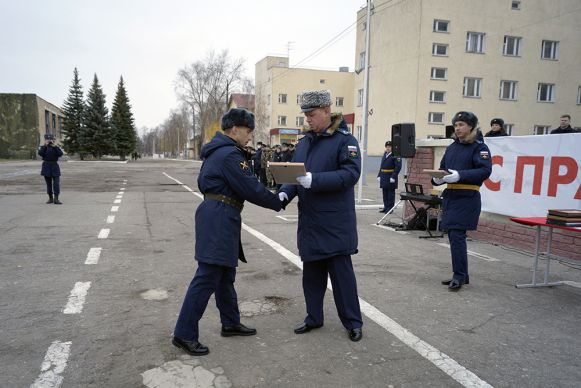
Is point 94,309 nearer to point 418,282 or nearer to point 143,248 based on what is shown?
point 143,248

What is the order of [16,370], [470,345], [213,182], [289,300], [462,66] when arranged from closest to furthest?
[16,370] < [213,182] < [470,345] < [289,300] < [462,66]

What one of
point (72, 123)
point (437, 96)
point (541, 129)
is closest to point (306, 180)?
point (437, 96)

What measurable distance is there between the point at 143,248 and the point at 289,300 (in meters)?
3.38

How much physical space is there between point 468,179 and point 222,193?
3088 mm

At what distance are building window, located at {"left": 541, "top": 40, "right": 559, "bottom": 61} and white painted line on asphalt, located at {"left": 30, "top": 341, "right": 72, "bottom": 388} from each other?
39286mm

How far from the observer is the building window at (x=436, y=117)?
32.2 metres

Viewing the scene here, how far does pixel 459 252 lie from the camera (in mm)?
5094

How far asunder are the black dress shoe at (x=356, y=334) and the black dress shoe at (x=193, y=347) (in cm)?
124

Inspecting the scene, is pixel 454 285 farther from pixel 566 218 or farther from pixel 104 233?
pixel 104 233

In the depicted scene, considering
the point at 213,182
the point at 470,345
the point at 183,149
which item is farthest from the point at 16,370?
the point at 183,149

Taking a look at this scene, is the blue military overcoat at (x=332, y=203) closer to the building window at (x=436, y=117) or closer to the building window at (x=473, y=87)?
the building window at (x=436, y=117)

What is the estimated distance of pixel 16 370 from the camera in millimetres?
3051

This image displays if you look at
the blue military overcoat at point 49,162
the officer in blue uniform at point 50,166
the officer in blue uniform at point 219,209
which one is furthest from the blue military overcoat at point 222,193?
the blue military overcoat at point 49,162

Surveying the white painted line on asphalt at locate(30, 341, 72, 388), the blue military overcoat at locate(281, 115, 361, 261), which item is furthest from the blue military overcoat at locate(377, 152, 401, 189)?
the white painted line on asphalt at locate(30, 341, 72, 388)
